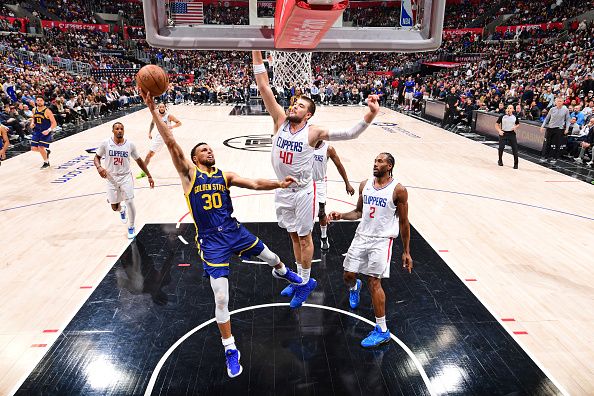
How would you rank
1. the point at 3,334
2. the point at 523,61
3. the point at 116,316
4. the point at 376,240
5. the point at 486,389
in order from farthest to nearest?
the point at 523,61 → the point at 116,316 → the point at 3,334 → the point at 376,240 → the point at 486,389

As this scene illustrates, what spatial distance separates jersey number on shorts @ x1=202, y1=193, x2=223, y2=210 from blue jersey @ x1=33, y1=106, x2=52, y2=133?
823 cm

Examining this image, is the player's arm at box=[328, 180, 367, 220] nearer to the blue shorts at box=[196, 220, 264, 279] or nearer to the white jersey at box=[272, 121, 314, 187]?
the white jersey at box=[272, 121, 314, 187]

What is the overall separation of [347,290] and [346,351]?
1.09 meters

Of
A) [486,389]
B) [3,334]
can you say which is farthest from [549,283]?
[3,334]

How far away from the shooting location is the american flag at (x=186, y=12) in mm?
4348

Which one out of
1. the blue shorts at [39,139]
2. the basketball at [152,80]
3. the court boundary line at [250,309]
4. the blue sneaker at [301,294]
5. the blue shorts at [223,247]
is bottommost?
the court boundary line at [250,309]

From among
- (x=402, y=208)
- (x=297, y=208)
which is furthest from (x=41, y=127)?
(x=402, y=208)

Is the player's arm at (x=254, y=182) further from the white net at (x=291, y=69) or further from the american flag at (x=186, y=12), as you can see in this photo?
the white net at (x=291, y=69)

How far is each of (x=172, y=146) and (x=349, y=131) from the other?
1.51 m

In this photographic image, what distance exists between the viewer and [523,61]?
75.4 feet

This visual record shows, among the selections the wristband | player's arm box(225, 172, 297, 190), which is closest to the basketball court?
player's arm box(225, 172, 297, 190)

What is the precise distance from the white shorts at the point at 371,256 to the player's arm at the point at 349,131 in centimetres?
91

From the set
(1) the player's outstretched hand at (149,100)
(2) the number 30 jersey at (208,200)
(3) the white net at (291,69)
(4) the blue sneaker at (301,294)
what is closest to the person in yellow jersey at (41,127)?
(1) the player's outstretched hand at (149,100)

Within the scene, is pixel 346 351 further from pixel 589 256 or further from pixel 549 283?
pixel 589 256
